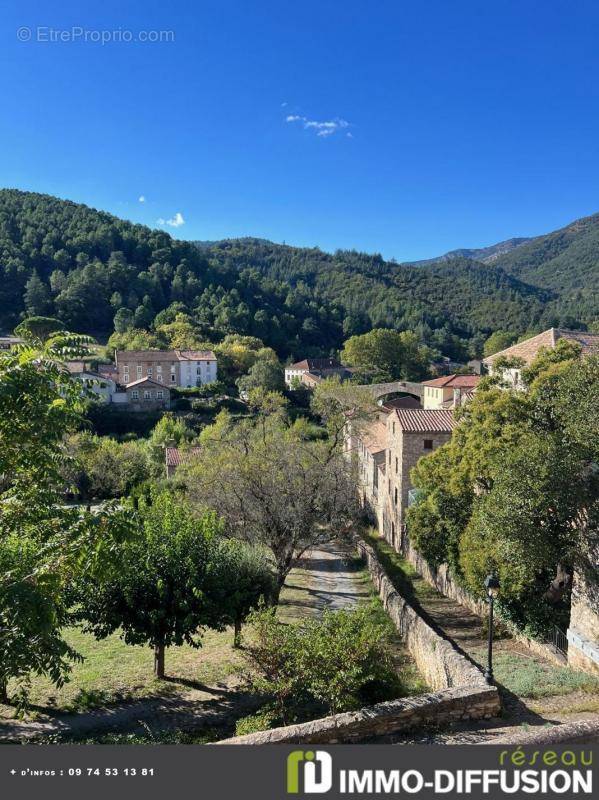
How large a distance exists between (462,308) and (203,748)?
20394 cm

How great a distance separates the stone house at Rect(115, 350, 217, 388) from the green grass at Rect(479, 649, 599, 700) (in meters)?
→ 79.8

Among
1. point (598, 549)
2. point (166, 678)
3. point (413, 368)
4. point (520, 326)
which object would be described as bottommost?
point (166, 678)

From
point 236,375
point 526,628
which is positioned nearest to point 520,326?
point 236,375

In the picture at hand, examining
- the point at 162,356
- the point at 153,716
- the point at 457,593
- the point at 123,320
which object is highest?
the point at 123,320

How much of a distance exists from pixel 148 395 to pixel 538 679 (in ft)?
243

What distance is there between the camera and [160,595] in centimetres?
1229

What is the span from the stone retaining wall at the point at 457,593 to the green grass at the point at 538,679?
42 cm

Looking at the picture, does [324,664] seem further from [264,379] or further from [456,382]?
[264,379]

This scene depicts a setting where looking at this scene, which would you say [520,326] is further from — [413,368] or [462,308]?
[413,368]

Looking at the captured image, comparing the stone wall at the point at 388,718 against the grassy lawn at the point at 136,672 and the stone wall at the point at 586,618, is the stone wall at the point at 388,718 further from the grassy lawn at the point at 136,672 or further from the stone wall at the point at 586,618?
the stone wall at the point at 586,618

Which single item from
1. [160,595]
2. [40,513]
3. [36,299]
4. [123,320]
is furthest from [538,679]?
[36,299]

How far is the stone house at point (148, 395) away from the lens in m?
78.4

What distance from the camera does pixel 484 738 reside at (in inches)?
328

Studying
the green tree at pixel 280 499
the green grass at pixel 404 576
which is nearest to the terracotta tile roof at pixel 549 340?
the green tree at pixel 280 499
